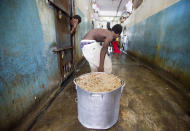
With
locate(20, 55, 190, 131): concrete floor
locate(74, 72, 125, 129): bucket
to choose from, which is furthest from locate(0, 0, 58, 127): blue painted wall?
locate(74, 72, 125, 129): bucket

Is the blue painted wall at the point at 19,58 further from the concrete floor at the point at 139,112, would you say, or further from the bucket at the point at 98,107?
the bucket at the point at 98,107

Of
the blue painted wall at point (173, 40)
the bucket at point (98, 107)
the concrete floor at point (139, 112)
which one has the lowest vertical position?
the concrete floor at point (139, 112)

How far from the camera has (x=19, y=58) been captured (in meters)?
0.97

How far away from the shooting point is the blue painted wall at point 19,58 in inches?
32.4

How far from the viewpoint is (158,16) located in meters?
3.00

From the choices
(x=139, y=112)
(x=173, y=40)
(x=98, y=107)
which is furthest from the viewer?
(x=173, y=40)

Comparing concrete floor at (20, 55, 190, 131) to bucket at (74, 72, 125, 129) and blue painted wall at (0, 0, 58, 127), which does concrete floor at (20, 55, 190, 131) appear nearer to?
bucket at (74, 72, 125, 129)

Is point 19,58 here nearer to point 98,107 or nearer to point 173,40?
point 98,107

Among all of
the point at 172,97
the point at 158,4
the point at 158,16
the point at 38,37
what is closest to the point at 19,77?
the point at 38,37

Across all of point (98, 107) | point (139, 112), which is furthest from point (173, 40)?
point (98, 107)

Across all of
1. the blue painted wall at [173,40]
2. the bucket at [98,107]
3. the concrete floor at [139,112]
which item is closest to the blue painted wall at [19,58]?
the concrete floor at [139,112]

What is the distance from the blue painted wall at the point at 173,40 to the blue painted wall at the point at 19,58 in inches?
106

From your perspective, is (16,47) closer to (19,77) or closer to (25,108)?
(19,77)

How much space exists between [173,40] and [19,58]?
303cm
